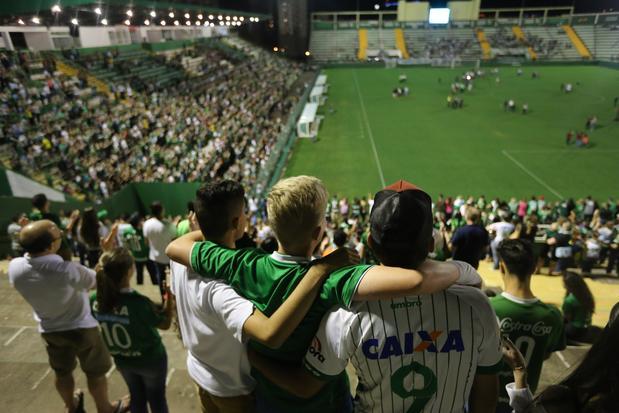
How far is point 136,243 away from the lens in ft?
19.8

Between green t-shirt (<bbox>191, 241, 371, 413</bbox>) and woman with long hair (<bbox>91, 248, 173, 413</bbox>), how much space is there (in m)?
0.94

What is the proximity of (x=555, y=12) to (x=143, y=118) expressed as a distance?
5770 centimetres

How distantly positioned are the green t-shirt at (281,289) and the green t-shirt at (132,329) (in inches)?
38.8

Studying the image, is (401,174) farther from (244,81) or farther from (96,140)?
(244,81)

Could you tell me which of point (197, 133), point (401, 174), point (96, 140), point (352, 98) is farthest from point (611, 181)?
point (352, 98)

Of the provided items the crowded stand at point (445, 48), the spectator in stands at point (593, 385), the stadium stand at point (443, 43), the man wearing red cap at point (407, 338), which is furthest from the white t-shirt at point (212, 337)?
the crowded stand at point (445, 48)

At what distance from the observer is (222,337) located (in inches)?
77.0

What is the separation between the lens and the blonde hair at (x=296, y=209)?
161 cm

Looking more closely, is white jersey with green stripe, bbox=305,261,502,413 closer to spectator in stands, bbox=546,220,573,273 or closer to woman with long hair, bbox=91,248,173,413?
woman with long hair, bbox=91,248,173,413

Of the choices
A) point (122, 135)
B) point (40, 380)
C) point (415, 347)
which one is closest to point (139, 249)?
point (40, 380)

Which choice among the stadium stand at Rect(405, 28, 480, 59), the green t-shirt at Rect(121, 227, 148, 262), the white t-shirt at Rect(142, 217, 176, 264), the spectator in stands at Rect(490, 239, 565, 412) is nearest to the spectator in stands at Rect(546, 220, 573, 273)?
the spectator in stands at Rect(490, 239, 565, 412)

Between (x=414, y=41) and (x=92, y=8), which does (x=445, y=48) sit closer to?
(x=414, y=41)

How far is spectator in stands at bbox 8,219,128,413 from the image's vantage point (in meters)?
2.88

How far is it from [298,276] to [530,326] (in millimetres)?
1455
